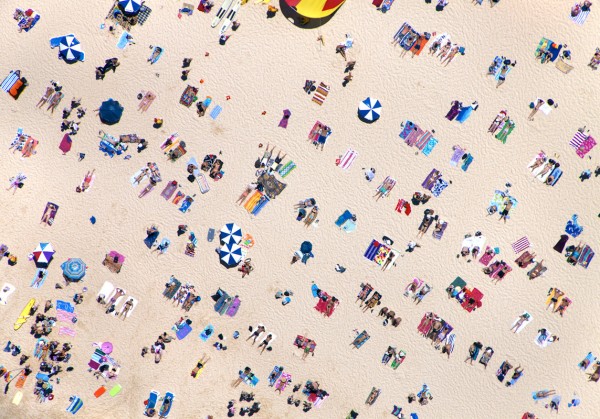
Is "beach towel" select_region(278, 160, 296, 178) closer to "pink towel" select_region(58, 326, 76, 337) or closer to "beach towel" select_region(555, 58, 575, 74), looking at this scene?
"pink towel" select_region(58, 326, 76, 337)

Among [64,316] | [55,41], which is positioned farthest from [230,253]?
[55,41]

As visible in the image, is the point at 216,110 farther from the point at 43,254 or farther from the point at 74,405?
the point at 74,405

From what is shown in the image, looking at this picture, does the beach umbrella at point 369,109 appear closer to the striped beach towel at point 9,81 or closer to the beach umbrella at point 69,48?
the beach umbrella at point 69,48

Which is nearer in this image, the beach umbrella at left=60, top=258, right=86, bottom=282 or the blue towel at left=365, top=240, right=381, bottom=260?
the beach umbrella at left=60, top=258, right=86, bottom=282

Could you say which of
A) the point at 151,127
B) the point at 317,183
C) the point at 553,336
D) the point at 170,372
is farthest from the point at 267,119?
the point at 553,336

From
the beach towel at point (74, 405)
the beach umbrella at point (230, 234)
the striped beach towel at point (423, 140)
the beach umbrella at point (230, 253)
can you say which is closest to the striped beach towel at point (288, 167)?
the beach umbrella at point (230, 234)

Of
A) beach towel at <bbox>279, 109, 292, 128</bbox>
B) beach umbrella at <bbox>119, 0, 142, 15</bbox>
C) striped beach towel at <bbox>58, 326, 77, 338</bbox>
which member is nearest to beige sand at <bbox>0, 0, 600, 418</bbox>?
beach towel at <bbox>279, 109, 292, 128</bbox>
